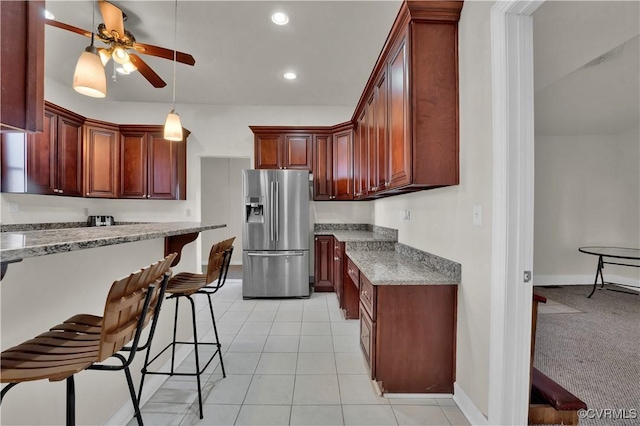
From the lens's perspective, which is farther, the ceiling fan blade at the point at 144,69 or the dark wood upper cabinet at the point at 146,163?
the dark wood upper cabinet at the point at 146,163

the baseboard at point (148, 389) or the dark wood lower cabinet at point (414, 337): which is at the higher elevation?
the dark wood lower cabinet at point (414, 337)

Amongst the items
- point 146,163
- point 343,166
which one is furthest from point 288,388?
point 146,163

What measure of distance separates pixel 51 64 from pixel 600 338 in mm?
6487

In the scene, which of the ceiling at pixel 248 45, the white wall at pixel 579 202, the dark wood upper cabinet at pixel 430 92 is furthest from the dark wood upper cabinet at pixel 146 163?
the white wall at pixel 579 202

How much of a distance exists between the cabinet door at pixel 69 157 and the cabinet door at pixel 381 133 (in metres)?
3.93

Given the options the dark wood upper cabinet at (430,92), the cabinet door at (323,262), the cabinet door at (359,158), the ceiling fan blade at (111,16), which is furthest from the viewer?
the cabinet door at (323,262)

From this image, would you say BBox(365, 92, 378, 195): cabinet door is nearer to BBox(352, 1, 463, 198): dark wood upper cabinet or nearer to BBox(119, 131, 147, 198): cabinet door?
BBox(352, 1, 463, 198): dark wood upper cabinet

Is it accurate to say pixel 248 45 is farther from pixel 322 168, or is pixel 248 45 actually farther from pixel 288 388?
pixel 288 388

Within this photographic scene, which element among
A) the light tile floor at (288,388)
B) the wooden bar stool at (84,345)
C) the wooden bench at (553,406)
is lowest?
the light tile floor at (288,388)

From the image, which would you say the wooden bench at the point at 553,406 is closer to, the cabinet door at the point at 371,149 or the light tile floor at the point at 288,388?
the light tile floor at the point at 288,388

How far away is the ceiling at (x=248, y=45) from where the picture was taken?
2.37 m

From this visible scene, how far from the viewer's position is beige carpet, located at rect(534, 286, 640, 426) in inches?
67.6

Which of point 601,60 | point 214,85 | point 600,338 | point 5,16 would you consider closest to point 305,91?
point 214,85

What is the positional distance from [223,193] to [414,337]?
5.26m
